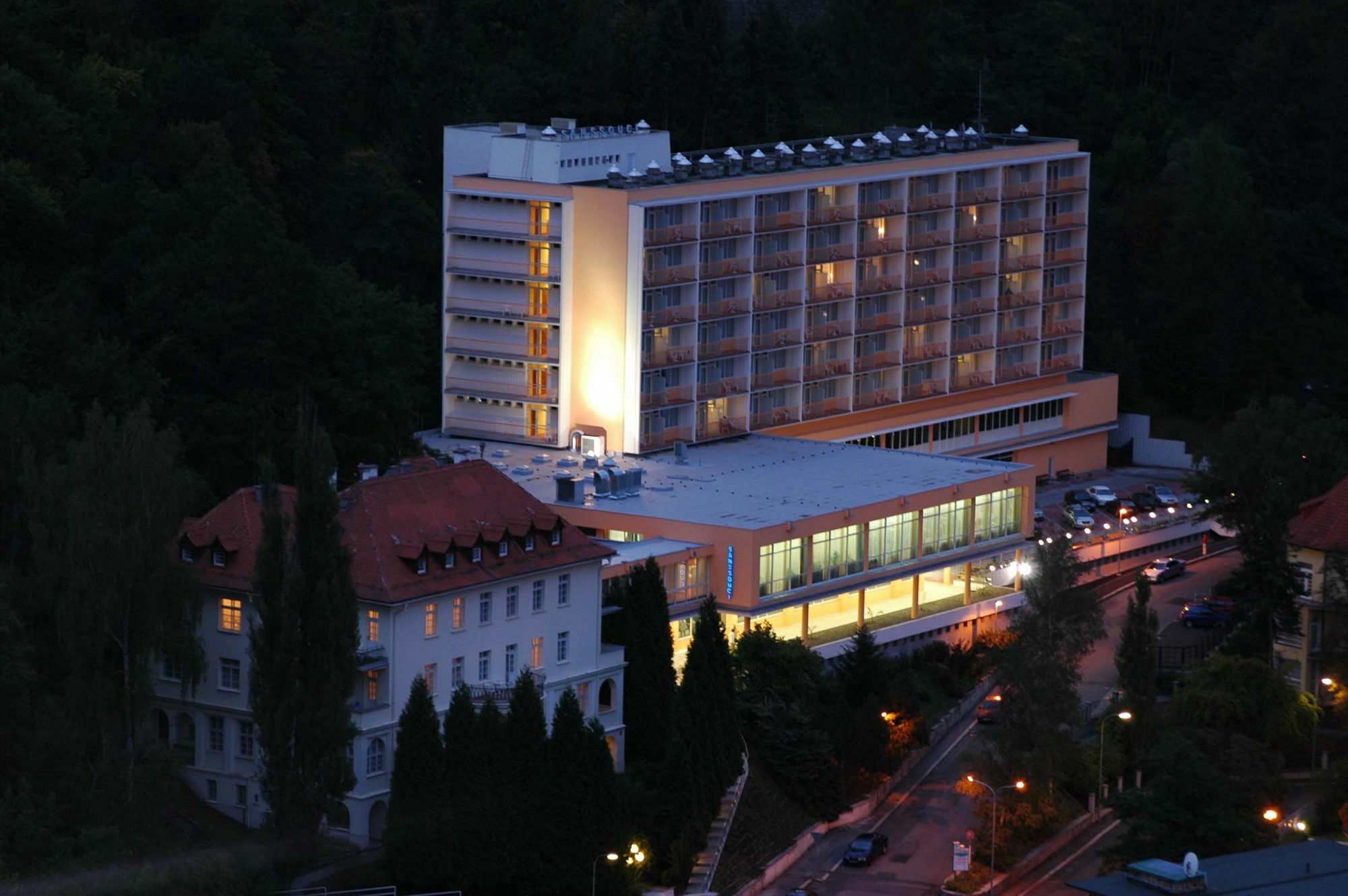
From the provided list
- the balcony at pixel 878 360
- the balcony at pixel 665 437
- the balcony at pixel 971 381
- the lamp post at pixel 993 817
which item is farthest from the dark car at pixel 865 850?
the balcony at pixel 971 381

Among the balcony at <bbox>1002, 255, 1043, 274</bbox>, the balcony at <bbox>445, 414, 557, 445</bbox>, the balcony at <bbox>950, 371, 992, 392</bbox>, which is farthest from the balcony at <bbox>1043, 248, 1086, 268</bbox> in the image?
the balcony at <bbox>445, 414, 557, 445</bbox>

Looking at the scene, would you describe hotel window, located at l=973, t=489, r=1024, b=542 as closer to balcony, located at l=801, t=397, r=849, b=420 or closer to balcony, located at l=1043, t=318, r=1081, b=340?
balcony, located at l=801, t=397, r=849, b=420

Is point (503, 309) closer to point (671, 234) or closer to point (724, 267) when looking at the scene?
point (671, 234)

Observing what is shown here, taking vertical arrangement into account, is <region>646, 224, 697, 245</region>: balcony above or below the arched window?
above

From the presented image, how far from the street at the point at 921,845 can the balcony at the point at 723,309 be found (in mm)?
23873

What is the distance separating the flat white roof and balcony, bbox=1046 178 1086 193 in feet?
79.3

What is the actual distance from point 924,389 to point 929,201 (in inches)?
344

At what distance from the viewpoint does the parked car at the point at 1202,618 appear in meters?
104

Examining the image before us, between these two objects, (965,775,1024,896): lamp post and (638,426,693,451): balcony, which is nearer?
(965,775,1024,896): lamp post

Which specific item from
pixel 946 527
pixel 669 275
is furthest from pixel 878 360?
pixel 946 527

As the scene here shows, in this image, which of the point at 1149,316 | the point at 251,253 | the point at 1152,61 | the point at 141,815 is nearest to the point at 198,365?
the point at 251,253

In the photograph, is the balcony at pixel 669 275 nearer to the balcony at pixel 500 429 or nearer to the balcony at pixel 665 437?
the balcony at pixel 665 437

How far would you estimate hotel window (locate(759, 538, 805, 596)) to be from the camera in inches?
3679

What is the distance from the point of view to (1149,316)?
5669 inches
